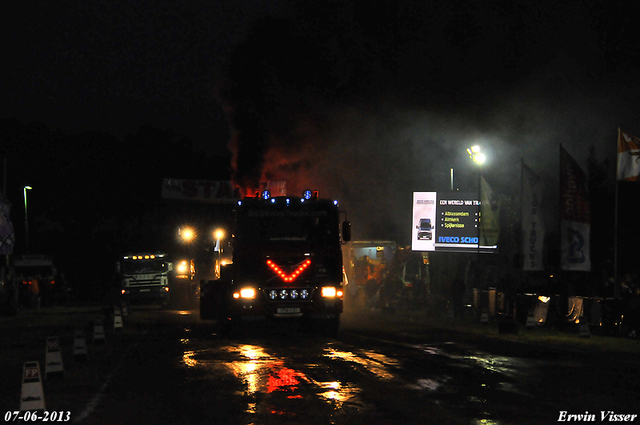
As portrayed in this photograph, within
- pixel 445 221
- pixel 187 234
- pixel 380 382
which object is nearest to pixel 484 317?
pixel 445 221

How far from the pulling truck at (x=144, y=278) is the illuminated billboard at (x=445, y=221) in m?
12.6

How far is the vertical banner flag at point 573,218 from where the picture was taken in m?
21.9

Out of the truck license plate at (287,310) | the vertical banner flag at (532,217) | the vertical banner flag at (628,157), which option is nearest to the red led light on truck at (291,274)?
the truck license plate at (287,310)

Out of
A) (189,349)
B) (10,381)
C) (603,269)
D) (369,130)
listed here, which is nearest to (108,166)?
(369,130)

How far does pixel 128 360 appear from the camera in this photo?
14773 mm

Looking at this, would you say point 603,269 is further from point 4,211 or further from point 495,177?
point 4,211

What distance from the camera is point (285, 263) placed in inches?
752

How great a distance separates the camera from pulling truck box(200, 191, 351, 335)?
19.0 meters

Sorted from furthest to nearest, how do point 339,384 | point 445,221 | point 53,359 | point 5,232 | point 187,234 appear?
point 187,234, point 445,221, point 5,232, point 53,359, point 339,384

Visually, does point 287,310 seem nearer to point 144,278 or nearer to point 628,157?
point 628,157

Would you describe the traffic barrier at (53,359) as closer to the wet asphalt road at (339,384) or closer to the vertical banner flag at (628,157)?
the wet asphalt road at (339,384)

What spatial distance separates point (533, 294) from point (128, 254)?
21.2 meters

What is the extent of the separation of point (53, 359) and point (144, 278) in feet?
84.6

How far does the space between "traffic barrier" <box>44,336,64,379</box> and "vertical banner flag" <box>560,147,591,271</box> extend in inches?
584
